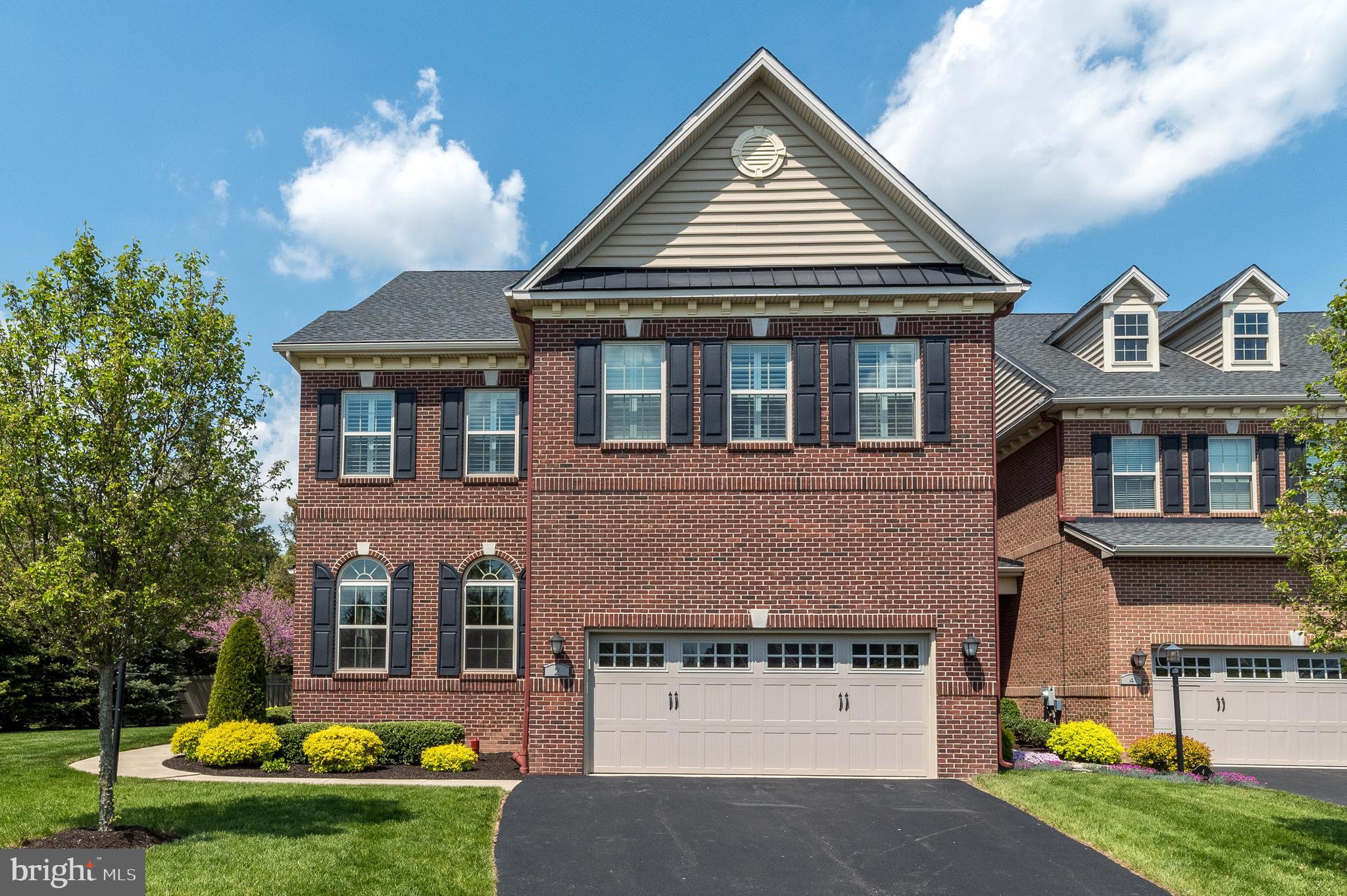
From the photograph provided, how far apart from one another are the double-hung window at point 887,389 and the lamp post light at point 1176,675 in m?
6.45

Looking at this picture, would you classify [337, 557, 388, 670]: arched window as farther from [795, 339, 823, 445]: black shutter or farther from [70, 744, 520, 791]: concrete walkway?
[795, 339, 823, 445]: black shutter

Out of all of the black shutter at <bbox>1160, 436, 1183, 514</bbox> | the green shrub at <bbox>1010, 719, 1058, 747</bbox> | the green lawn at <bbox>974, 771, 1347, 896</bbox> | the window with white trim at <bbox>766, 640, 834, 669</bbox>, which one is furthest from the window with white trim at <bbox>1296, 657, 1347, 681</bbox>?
the window with white trim at <bbox>766, 640, 834, 669</bbox>

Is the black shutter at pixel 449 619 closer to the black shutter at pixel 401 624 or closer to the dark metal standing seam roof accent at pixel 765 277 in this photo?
the black shutter at pixel 401 624

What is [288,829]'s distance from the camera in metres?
11.6

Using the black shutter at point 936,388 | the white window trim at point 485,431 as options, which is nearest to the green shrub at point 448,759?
the white window trim at point 485,431

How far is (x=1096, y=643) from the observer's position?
64.9 feet

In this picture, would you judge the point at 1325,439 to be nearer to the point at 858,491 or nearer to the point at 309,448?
the point at 858,491

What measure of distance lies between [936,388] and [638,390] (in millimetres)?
4510

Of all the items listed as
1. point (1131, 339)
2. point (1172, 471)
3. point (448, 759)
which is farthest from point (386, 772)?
point (1131, 339)

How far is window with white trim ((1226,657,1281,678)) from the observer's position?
19.4 meters

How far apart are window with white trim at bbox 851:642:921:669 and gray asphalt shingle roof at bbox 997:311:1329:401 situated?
23.2 feet

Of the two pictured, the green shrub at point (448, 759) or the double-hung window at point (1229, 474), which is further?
→ the double-hung window at point (1229, 474)

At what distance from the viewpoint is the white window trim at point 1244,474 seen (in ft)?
67.9

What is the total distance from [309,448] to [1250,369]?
62.2 ft
